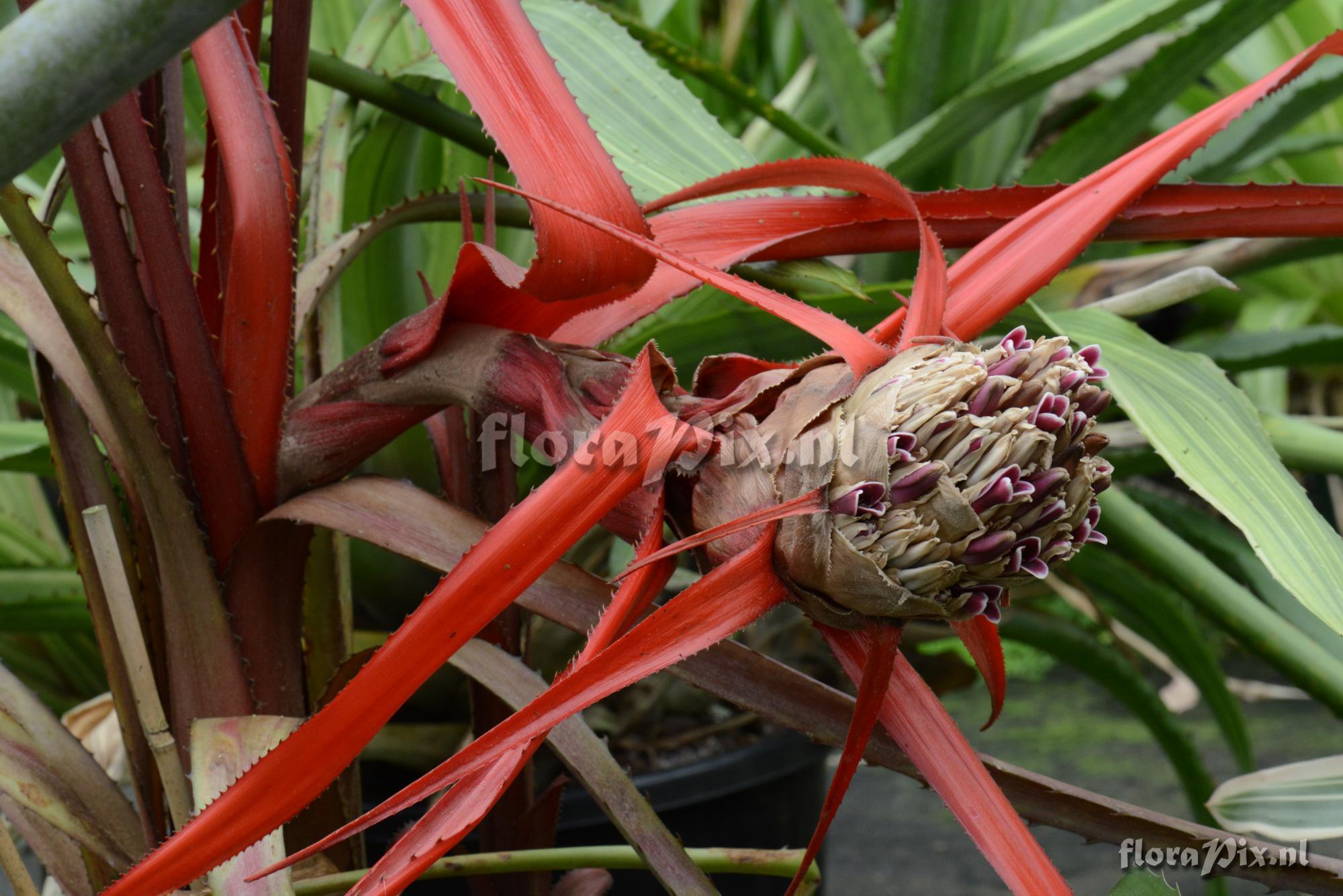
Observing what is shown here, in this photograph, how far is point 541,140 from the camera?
0.58 ft

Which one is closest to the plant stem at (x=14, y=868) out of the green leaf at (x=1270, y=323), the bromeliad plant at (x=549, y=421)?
the bromeliad plant at (x=549, y=421)

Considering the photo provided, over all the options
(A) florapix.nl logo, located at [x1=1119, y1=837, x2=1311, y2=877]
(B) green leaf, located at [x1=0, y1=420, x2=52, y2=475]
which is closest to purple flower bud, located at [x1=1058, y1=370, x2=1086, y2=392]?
(A) florapix.nl logo, located at [x1=1119, y1=837, x2=1311, y2=877]

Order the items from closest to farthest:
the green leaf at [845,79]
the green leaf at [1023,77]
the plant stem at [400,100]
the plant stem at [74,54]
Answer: the plant stem at [74,54] → the plant stem at [400,100] → the green leaf at [1023,77] → the green leaf at [845,79]

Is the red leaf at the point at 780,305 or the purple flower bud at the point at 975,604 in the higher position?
the red leaf at the point at 780,305

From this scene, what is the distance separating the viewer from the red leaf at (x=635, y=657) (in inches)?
5.3

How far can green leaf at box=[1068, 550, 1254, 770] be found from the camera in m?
0.43

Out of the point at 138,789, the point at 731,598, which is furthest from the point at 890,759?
the point at 138,789

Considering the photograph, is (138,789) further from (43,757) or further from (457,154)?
(457,154)

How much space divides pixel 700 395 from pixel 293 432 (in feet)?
0.34

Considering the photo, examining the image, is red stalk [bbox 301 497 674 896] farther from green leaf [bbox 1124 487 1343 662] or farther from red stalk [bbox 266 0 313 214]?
green leaf [bbox 1124 487 1343 662]

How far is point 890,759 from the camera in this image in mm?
206

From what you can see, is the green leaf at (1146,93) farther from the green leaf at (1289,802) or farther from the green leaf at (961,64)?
the green leaf at (1289,802)

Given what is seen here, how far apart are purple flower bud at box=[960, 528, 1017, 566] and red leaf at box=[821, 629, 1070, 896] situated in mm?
30

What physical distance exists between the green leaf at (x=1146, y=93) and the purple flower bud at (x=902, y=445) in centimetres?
34
